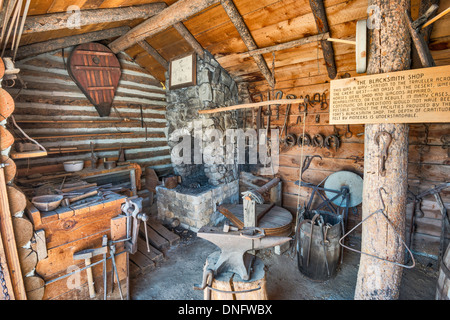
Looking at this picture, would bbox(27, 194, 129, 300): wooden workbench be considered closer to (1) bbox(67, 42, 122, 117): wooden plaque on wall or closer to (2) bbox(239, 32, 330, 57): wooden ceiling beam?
(1) bbox(67, 42, 122, 117): wooden plaque on wall

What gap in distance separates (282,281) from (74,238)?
2.95 m

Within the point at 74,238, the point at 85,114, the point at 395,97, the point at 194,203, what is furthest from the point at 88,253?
the point at 395,97

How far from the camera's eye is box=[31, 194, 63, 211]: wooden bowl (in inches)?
98.5

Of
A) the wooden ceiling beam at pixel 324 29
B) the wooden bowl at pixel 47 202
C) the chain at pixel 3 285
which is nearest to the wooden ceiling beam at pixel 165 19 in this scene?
the wooden ceiling beam at pixel 324 29

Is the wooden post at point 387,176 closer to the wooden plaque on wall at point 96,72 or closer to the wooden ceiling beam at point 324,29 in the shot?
the wooden ceiling beam at point 324,29

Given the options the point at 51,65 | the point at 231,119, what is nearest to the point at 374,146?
the point at 231,119

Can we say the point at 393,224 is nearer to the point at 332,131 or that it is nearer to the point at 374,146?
the point at 374,146

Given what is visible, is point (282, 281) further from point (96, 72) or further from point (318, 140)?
point (96, 72)

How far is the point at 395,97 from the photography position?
213cm

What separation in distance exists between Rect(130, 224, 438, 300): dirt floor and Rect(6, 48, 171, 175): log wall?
2759 mm

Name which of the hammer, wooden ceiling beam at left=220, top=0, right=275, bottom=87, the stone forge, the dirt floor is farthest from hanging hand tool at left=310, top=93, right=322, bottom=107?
the hammer

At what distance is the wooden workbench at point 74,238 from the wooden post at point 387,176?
9.77ft

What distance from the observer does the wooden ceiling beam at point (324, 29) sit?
302 centimetres

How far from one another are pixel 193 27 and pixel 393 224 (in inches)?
171
